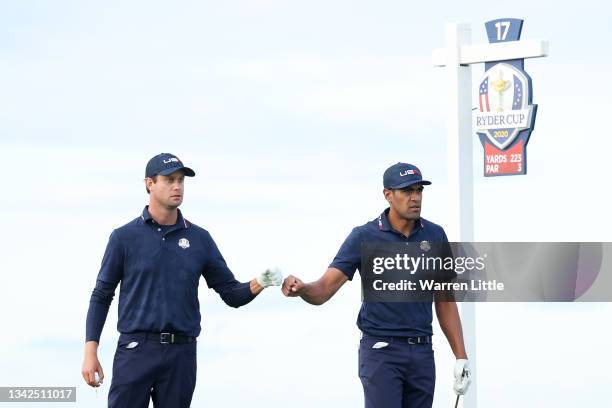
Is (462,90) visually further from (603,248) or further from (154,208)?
(154,208)

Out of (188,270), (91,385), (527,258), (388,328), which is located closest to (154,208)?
(188,270)

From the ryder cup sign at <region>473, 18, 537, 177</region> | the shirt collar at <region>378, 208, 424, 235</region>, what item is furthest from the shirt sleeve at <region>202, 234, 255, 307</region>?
the ryder cup sign at <region>473, 18, 537, 177</region>

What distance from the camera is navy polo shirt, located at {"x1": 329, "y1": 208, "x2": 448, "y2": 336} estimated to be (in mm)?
10695

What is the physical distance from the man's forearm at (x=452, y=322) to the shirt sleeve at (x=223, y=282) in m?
1.85

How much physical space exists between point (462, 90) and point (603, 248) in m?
3.02

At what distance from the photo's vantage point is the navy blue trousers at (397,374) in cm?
1065

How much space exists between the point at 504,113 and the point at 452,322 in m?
6.67

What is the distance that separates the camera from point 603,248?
1573 cm

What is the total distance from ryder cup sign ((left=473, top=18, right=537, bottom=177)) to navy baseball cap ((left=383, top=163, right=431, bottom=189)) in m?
6.60

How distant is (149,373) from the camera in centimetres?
1021

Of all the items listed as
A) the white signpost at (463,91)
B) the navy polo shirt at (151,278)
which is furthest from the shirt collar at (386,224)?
the white signpost at (463,91)

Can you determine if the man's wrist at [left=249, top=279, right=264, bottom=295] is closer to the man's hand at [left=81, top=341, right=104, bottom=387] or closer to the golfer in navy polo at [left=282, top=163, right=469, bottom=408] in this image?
the golfer in navy polo at [left=282, top=163, right=469, bottom=408]

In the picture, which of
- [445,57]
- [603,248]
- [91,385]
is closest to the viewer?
[91,385]

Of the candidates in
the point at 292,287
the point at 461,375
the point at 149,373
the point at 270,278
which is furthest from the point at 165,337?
the point at 461,375
